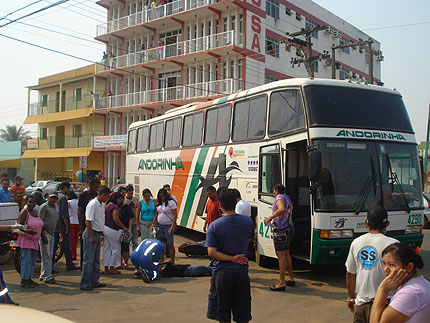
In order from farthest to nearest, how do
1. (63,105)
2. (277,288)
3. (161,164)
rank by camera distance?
(63,105)
(161,164)
(277,288)

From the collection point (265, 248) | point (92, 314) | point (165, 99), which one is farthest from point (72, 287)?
point (165, 99)

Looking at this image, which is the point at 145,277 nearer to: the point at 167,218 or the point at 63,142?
the point at 167,218

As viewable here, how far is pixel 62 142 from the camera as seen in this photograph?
44.0 metres

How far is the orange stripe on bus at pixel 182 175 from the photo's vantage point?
13.6m

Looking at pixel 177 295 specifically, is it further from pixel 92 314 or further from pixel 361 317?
pixel 361 317

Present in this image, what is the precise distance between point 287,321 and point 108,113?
36.8m

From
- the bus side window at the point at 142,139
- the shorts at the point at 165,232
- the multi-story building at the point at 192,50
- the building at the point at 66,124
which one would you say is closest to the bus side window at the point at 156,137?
the bus side window at the point at 142,139

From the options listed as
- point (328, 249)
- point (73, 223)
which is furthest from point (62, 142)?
point (328, 249)

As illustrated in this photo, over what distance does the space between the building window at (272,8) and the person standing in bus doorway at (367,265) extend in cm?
3232

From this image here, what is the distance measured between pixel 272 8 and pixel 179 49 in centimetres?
812

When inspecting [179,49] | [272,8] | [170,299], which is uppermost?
[272,8]

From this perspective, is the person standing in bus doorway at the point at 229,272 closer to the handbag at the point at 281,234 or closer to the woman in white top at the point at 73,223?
the handbag at the point at 281,234

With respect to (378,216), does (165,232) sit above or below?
→ below

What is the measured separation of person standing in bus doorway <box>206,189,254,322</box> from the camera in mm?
4637
